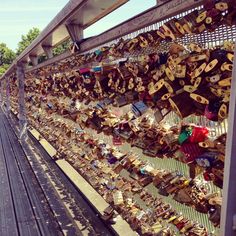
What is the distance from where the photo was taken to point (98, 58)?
3793mm

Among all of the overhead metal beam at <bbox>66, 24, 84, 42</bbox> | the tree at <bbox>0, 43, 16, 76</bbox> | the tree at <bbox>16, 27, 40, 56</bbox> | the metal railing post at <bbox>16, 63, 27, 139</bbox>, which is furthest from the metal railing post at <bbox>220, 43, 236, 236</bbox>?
the tree at <bbox>0, 43, 16, 76</bbox>

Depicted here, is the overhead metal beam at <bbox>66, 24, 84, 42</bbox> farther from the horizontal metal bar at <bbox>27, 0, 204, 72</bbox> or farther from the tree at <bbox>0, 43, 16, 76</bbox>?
the tree at <bbox>0, 43, 16, 76</bbox>

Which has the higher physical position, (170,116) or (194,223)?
(170,116)

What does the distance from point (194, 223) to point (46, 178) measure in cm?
430

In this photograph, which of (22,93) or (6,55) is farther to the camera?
(6,55)

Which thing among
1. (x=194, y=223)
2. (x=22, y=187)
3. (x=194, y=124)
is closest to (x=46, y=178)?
(x=22, y=187)

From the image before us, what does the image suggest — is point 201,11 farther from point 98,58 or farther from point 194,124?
point 98,58

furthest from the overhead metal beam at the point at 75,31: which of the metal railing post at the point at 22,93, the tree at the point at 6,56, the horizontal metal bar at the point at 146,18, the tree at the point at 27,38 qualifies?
the tree at the point at 6,56

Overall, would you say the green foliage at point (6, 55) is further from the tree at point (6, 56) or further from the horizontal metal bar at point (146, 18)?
the horizontal metal bar at point (146, 18)

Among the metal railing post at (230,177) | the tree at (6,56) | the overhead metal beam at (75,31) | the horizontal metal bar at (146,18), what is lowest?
the metal railing post at (230,177)

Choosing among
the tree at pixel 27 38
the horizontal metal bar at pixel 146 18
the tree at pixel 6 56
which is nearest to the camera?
the horizontal metal bar at pixel 146 18

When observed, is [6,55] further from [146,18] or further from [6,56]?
[146,18]

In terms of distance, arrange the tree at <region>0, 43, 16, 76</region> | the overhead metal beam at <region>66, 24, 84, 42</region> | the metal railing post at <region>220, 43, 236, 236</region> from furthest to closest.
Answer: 1. the tree at <region>0, 43, 16, 76</region>
2. the overhead metal beam at <region>66, 24, 84, 42</region>
3. the metal railing post at <region>220, 43, 236, 236</region>

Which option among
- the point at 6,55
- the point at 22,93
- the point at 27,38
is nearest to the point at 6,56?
the point at 6,55
